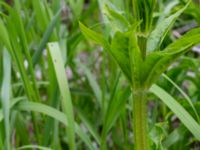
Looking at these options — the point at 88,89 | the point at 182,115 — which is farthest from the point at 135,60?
the point at 88,89

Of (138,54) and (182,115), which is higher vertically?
(138,54)

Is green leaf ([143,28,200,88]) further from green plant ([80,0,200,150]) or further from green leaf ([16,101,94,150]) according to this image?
green leaf ([16,101,94,150])

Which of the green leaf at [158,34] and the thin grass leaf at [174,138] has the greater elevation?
the green leaf at [158,34]

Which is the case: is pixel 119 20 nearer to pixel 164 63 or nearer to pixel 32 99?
pixel 164 63

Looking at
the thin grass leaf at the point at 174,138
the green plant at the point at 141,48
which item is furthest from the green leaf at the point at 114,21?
the thin grass leaf at the point at 174,138

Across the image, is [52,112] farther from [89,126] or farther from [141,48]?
→ [141,48]

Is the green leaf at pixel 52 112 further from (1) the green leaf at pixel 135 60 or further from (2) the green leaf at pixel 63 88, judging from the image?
(1) the green leaf at pixel 135 60

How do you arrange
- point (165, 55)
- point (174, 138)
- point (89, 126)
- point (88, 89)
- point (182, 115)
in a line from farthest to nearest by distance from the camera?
1. point (88, 89)
2. point (89, 126)
3. point (174, 138)
4. point (182, 115)
5. point (165, 55)
